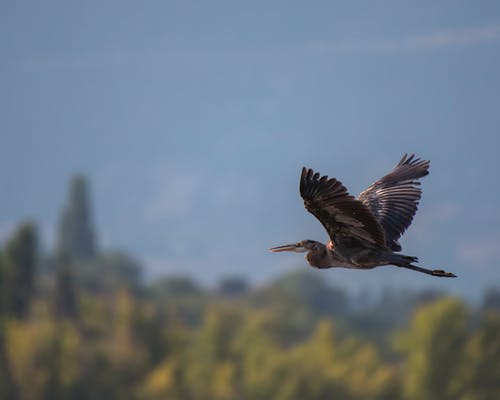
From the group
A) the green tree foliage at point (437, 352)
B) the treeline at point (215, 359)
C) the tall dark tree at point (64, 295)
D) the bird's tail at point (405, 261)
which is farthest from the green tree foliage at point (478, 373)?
the bird's tail at point (405, 261)

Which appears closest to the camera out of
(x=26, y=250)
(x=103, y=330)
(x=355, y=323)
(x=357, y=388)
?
(x=357, y=388)

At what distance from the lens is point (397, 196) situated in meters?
14.5

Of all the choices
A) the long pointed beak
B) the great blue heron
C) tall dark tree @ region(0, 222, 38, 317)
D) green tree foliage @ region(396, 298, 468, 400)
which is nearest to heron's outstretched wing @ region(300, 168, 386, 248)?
the great blue heron

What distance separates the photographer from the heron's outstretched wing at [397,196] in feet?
45.5

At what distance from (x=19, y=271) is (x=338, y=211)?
4327 inches

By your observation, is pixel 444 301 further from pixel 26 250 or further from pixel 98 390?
pixel 26 250

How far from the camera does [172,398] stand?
85062 millimetres

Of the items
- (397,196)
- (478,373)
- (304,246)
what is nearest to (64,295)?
(478,373)

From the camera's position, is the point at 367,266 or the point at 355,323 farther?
the point at 355,323

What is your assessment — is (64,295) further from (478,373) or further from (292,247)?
(292,247)

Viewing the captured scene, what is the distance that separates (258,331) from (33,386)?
94.9 ft

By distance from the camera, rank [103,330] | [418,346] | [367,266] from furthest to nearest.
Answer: [103,330] → [418,346] → [367,266]

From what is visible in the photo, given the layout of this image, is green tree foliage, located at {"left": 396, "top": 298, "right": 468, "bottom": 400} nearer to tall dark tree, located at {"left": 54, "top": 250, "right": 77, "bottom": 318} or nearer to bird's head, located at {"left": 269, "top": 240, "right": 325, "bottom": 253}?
tall dark tree, located at {"left": 54, "top": 250, "right": 77, "bottom": 318}

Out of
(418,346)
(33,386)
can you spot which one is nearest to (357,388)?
(418,346)
